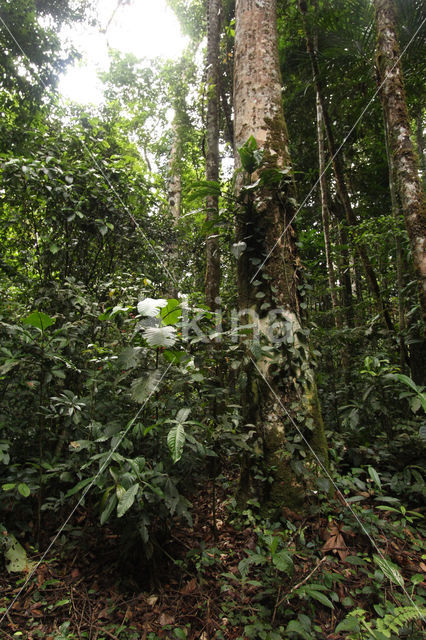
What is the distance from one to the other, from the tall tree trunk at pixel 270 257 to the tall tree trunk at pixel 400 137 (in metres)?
1.01

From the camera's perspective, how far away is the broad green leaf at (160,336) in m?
1.72

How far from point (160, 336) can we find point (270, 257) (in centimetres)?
114

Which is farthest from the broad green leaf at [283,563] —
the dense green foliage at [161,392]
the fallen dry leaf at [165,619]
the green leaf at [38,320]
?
the green leaf at [38,320]

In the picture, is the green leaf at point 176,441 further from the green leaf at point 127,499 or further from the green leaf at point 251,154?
the green leaf at point 251,154

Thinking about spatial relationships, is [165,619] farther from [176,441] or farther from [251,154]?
[251,154]

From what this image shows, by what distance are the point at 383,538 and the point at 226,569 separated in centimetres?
86

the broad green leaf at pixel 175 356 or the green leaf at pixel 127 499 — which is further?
the broad green leaf at pixel 175 356

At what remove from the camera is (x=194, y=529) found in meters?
2.16

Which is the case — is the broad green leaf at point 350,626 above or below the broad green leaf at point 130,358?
below

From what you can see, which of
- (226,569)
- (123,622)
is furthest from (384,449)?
(123,622)

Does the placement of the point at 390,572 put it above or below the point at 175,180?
below

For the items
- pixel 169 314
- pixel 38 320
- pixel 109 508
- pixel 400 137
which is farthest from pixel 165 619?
pixel 400 137

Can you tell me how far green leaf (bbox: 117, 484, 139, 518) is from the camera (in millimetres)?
1456

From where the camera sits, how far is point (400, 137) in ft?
9.70
